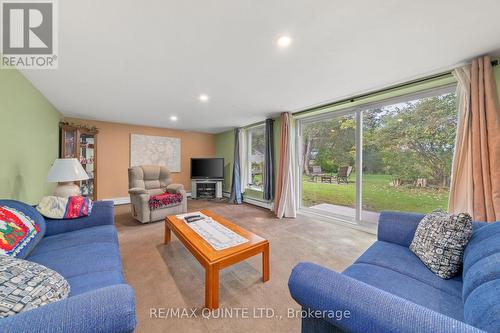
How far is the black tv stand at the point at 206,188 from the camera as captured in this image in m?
5.25

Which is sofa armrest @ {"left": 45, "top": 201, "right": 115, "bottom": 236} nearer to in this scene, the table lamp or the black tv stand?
the table lamp

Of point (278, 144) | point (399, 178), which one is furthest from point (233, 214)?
point (399, 178)

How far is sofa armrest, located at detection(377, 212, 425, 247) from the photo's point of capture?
142 centimetres

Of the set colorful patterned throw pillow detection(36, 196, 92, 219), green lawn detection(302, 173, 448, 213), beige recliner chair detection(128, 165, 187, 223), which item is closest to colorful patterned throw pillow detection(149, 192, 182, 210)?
beige recliner chair detection(128, 165, 187, 223)

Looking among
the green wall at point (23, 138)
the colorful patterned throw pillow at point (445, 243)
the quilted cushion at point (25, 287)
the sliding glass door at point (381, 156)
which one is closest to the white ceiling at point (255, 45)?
the green wall at point (23, 138)

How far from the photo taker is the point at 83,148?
3.92 meters

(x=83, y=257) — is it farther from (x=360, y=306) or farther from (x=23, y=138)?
(x=23, y=138)

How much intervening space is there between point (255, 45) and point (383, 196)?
2808 mm

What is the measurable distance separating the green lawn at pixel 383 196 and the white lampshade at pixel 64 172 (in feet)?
12.4

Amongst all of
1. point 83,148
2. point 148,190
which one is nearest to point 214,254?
point 148,190

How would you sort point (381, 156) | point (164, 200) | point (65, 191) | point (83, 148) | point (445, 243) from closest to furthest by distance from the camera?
point (445, 243) → point (65, 191) → point (381, 156) → point (164, 200) → point (83, 148)

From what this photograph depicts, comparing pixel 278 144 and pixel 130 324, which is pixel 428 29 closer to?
pixel 130 324

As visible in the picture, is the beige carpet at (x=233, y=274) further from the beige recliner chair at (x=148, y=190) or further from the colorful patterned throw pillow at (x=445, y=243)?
the colorful patterned throw pillow at (x=445, y=243)

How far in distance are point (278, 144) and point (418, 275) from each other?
3.24 m
